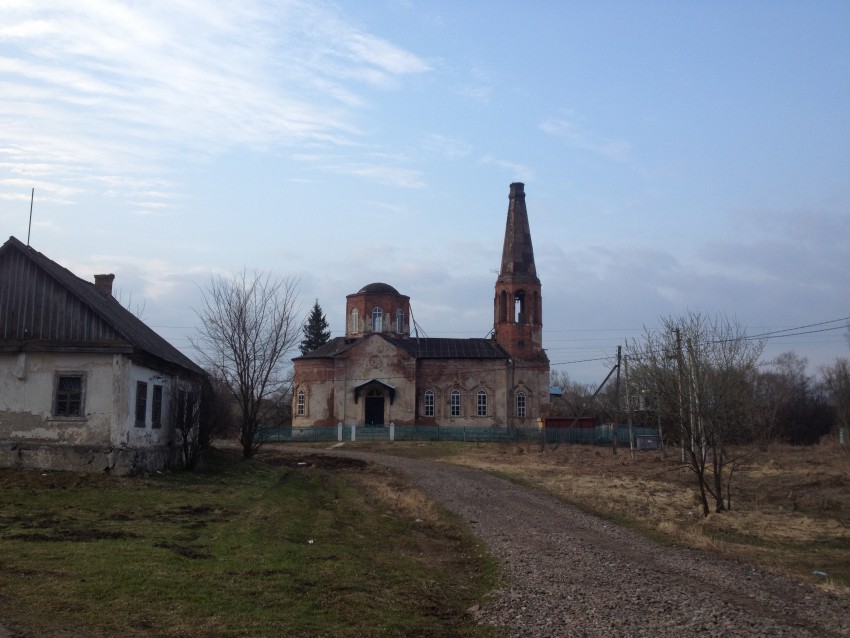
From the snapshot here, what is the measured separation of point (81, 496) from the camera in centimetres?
1716

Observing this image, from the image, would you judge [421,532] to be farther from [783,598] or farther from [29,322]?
[29,322]

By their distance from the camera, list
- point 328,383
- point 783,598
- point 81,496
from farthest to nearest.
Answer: point 328,383, point 81,496, point 783,598

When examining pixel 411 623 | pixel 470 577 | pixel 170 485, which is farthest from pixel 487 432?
pixel 411 623

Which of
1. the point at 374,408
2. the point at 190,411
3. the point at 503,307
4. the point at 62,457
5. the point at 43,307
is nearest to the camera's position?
the point at 62,457

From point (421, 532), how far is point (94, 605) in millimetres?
8375

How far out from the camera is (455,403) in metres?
56.3

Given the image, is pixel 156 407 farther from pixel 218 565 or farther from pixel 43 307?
pixel 218 565

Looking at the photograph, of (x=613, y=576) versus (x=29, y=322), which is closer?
(x=613, y=576)

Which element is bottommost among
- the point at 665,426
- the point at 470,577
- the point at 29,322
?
the point at 470,577

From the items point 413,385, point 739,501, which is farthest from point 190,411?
point 413,385

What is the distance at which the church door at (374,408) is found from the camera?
55.4m

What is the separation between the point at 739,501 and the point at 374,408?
36175 millimetres

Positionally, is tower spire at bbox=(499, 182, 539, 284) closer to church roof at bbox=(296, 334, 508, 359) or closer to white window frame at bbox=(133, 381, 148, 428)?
Answer: church roof at bbox=(296, 334, 508, 359)

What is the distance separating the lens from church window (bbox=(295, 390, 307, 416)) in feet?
183
